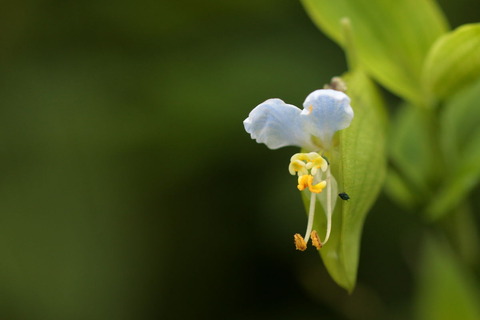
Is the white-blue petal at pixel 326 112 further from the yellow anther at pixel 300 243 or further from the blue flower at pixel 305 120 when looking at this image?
the yellow anther at pixel 300 243

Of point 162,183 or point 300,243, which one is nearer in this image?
point 300,243

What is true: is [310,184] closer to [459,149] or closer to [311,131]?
[311,131]

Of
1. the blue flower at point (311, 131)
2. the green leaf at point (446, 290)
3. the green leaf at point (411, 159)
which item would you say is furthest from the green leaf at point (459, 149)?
the blue flower at point (311, 131)

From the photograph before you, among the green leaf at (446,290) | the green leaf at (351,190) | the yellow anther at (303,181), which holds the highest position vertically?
the yellow anther at (303,181)

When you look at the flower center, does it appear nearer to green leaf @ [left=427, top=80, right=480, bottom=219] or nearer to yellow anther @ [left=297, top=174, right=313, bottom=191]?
yellow anther @ [left=297, top=174, right=313, bottom=191]

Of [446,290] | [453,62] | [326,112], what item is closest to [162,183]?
[446,290]

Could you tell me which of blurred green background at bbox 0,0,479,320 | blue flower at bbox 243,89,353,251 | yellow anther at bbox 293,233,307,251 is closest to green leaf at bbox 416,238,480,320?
blurred green background at bbox 0,0,479,320
